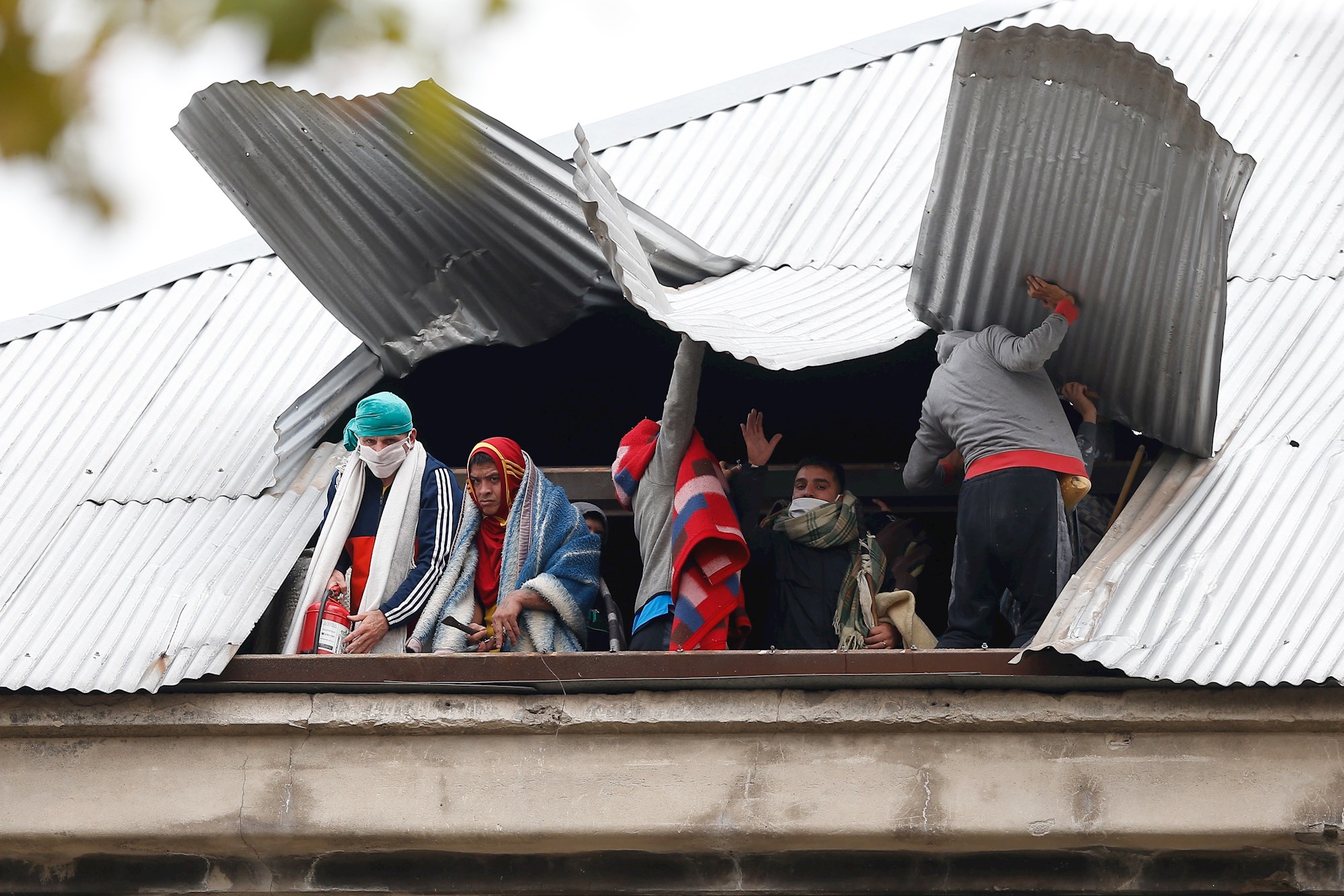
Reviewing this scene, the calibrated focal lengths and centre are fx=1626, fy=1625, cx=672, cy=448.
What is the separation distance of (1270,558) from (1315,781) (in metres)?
0.83

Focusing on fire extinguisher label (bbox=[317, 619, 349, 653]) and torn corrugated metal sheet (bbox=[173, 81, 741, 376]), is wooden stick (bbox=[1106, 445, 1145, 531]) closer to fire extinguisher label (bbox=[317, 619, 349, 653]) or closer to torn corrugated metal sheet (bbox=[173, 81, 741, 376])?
torn corrugated metal sheet (bbox=[173, 81, 741, 376])

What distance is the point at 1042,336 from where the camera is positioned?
19.7ft

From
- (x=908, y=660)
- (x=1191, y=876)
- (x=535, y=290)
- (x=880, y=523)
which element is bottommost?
(x=1191, y=876)

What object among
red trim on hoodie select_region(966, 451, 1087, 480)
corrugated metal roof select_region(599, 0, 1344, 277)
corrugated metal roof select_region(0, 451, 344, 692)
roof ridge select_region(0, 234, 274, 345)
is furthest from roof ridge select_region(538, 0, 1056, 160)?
red trim on hoodie select_region(966, 451, 1087, 480)

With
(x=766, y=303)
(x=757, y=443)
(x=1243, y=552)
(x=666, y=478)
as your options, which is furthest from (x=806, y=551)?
(x=1243, y=552)

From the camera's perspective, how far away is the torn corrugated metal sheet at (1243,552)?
543cm

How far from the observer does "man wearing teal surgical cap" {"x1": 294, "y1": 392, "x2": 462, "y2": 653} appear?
6531 millimetres

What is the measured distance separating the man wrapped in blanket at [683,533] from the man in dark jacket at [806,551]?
18 centimetres

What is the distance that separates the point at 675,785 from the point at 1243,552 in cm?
222

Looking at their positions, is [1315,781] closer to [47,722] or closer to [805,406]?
[805,406]

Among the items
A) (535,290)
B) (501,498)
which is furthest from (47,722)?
(535,290)

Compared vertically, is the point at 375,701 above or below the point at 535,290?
below

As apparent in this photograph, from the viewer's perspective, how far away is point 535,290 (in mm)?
7168

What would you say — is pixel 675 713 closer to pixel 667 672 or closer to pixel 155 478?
pixel 667 672
